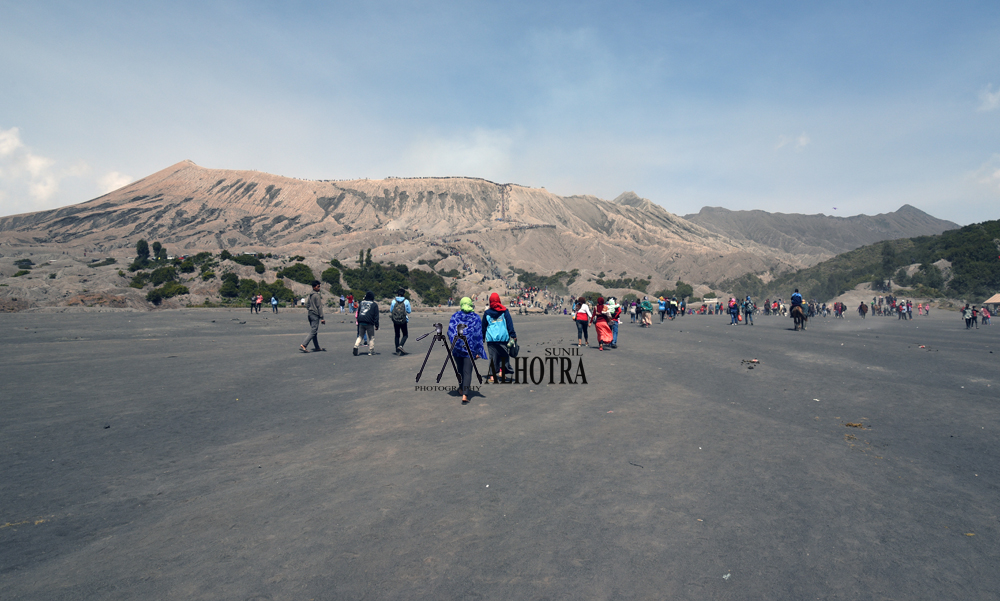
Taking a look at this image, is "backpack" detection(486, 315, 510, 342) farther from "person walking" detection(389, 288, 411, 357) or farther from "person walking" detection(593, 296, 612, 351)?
"person walking" detection(593, 296, 612, 351)

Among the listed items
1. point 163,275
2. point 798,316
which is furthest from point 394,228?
point 798,316

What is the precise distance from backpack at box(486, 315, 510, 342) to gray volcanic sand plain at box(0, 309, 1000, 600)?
108 centimetres

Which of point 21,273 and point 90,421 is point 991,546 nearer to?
point 90,421

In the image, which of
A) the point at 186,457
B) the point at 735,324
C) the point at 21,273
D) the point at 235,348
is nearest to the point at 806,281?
the point at 735,324

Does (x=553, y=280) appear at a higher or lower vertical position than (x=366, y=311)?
higher

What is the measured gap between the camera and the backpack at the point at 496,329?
9898 mm

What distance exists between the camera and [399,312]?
1517 centimetres

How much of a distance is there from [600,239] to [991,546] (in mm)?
145576

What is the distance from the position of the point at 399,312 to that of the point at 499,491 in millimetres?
10774

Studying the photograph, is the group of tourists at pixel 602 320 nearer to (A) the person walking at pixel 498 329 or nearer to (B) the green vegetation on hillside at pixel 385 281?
(A) the person walking at pixel 498 329

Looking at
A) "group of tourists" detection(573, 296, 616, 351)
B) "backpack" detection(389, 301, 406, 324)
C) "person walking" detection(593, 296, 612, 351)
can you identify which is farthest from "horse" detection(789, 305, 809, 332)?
"backpack" detection(389, 301, 406, 324)

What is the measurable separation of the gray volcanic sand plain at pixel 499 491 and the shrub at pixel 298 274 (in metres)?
52.5

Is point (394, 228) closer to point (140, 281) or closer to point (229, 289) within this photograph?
point (140, 281)

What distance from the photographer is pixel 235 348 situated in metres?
17.3
